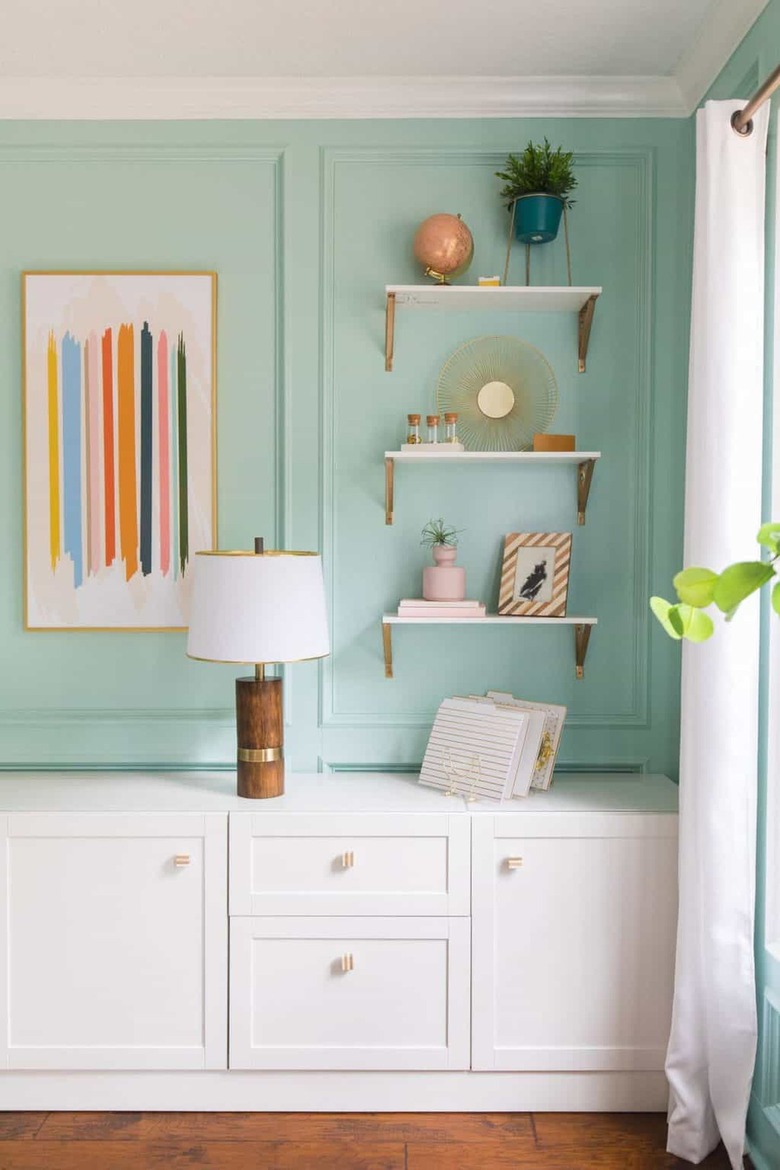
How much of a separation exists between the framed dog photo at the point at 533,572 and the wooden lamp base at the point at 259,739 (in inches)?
27.0

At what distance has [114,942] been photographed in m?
2.23

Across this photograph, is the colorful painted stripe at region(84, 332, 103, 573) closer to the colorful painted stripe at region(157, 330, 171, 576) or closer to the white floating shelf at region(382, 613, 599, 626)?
the colorful painted stripe at region(157, 330, 171, 576)

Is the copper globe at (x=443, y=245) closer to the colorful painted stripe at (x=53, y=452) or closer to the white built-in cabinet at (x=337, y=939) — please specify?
the colorful painted stripe at (x=53, y=452)

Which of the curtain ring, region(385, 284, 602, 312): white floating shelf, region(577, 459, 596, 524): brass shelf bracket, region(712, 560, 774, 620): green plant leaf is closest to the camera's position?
region(712, 560, 774, 620): green plant leaf

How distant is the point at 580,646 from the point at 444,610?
0.42 metres

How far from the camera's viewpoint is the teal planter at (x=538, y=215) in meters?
2.42

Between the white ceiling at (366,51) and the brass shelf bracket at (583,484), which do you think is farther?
the brass shelf bracket at (583,484)

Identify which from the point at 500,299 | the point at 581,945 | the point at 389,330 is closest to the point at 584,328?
the point at 500,299

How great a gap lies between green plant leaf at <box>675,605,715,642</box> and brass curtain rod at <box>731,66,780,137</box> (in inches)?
54.9

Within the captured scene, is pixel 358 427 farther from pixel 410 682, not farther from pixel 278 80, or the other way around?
pixel 278 80

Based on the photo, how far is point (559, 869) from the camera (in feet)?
7.27

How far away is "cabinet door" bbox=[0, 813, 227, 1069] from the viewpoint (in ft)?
7.29

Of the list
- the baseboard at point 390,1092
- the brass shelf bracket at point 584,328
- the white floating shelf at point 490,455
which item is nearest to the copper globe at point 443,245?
the brass shelf bracket at point 584,328

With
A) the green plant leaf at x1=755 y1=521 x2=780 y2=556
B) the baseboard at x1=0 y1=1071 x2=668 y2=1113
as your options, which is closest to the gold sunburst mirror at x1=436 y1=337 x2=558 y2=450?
the baseboard at x1=0 y1=1071 x2=668 y2=1113
